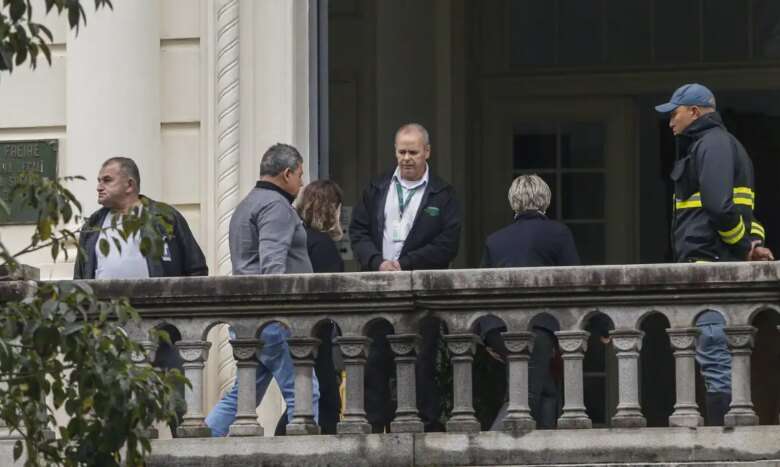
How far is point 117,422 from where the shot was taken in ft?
31.0

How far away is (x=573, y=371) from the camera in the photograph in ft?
40.3

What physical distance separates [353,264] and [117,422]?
354 inches

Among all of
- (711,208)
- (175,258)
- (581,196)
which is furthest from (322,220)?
(581,196)

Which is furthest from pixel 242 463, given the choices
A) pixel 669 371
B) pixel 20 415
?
pixel 669 371

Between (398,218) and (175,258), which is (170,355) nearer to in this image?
(175,258)

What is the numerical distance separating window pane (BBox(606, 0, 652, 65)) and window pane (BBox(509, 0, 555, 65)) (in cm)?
45

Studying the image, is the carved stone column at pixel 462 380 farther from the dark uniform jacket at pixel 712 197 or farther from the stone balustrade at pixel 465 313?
the dark uniform jacket at pixel 712 197

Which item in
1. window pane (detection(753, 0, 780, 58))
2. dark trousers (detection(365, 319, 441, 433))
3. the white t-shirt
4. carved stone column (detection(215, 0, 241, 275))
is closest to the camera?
dark trousers (detection(365, 319, 441, 433))

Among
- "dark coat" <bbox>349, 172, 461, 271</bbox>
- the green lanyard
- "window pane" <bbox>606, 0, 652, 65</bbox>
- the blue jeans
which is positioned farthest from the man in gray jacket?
"window pane" <bbox>606, 0, 652, 65</bbox>

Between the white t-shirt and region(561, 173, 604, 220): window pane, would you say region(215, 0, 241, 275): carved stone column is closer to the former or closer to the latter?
the white t-shirt

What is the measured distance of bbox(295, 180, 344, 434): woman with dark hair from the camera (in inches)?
514

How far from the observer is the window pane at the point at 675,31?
65.9 ft

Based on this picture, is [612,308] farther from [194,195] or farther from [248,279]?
[194,195]

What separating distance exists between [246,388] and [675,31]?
839 centimetres
